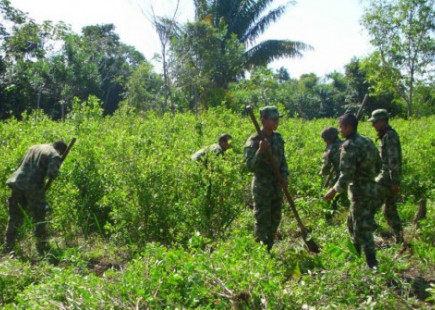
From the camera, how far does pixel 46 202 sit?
668 centimetres

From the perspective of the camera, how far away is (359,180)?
493 cm

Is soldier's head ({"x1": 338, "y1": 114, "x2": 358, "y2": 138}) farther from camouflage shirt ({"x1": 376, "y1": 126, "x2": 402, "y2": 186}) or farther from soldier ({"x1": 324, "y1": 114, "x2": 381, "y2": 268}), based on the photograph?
camouflage shirt ({"x1": 376, "y1": 126, "x2": 402, "y2": 186})

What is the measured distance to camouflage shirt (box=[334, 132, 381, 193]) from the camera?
4777mm

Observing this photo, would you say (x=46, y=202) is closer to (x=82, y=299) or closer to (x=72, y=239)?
(x=72, y=239)

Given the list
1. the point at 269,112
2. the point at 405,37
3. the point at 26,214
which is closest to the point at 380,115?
the point at 269,112

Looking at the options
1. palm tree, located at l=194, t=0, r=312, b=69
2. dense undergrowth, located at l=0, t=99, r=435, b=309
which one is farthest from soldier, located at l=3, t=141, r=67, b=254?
palm tree, located at l=194, t=0, r=312, b=69

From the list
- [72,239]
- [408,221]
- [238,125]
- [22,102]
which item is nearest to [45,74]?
[22,102]

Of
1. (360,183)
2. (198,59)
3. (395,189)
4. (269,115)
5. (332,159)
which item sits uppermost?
(198,59)

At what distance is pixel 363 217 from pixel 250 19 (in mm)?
21655

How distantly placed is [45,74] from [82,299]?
1124 inches

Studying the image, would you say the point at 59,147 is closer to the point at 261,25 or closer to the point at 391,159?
the point at 391,159

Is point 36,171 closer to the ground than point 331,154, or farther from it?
farther from it

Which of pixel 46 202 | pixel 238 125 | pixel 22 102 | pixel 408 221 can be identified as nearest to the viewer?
pixel 46 202

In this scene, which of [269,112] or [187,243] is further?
[269,112]
